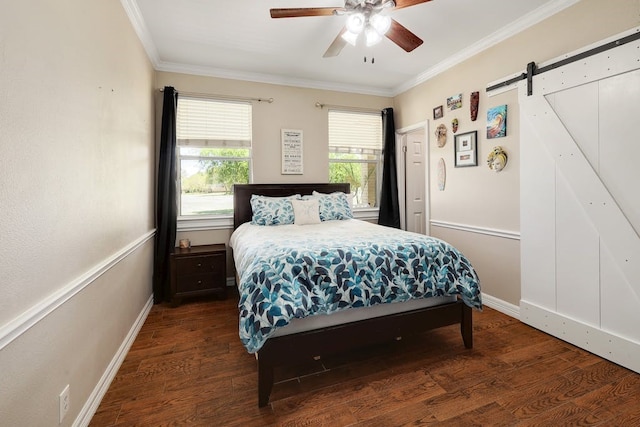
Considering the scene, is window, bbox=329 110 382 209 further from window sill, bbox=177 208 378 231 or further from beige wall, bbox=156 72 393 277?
window sill, bbox=177 208 378 231

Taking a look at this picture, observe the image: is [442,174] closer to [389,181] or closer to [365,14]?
[389,181]

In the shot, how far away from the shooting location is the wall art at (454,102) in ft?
10.9

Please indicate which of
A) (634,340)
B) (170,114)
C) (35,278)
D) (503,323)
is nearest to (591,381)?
(634,340)

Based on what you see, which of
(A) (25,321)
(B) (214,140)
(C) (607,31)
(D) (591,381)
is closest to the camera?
(A) (25,321)

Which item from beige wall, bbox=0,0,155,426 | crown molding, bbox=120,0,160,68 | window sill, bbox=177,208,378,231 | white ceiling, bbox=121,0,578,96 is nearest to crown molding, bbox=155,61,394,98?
white ceiling, bbox=121,0,578,96

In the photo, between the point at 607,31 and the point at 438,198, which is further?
the point at 438,198

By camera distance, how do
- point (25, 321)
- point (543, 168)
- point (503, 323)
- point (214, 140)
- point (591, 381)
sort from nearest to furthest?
point (25, 321) → point (591, 381) → point (543, 168) → point (503, 323) → point (214, 140)

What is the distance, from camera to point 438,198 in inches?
146

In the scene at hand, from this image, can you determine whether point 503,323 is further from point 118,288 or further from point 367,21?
point 118,288

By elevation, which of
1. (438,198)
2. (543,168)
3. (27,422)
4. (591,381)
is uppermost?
(543,168)

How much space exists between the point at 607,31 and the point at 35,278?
11.7 ft

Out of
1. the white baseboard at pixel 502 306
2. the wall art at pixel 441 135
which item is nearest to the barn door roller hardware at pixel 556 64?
the wall art at pixel 441 135

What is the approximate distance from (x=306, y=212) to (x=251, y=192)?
827 millimetres

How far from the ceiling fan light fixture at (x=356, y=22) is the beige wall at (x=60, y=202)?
5.09 feet
